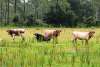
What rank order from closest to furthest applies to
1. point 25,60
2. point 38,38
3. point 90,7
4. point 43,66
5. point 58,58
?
point 43,66 → point 25,60 → point 58,58 → point 38,38 → point 90,7

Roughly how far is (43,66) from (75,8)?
6242 cm

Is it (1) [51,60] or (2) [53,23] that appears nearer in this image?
(1) [51,60]

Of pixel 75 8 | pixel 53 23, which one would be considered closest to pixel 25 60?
pixel 53 23

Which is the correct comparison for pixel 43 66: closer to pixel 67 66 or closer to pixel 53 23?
pixel 67 66

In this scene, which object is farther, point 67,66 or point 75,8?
point 75,8

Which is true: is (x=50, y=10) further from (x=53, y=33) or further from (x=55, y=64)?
(x=55, y=64)

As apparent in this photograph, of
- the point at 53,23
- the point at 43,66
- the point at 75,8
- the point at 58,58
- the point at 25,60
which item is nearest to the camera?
the point at 43,66

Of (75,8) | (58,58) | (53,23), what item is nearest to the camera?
(58,58)

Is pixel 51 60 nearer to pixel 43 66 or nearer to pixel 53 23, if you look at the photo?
pixel 43 66

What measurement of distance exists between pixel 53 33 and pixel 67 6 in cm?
4525

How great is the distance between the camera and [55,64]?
43.3 feet

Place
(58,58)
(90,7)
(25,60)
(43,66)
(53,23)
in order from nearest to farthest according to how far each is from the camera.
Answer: (43,66) → (25,60) → (58,58) → (53,23) → (90,7)

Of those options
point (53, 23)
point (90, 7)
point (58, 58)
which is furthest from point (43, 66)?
point (90, 7)

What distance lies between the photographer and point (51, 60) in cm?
1384
